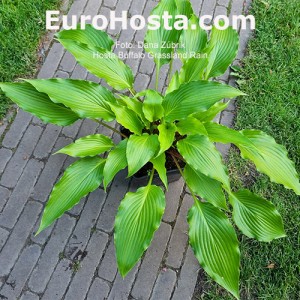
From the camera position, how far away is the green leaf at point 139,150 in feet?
7.32

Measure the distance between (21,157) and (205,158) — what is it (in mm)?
1546

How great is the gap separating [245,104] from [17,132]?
176cm

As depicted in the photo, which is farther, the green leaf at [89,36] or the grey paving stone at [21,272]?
the grey paving stone at [21,272]

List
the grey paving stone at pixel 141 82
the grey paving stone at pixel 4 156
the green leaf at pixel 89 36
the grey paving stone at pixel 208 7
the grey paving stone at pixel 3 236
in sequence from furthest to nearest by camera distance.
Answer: the grey paving stone at pixel 208 7 < the grey paving stone at pixel 141 82 < the grey paving stone at pixel 4 156 < the grey paving stone at pixel 3 236 < the green leaf at pixel 89 36

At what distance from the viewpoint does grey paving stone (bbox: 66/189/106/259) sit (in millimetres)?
2893

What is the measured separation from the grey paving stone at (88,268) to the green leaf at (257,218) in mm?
947

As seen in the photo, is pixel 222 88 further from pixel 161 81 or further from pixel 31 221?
pixel 31 221

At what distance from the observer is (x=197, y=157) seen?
2.26 metres

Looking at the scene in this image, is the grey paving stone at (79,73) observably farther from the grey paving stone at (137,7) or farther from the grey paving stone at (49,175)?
the grey paving stone at (137,7)

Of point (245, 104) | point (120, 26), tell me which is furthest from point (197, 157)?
point (120, 26)

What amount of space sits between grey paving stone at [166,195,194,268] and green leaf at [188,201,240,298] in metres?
0.53

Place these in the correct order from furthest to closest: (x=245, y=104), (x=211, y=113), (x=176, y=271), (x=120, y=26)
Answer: (x=120, y=26) < (x=245, y=104) < (x=176, y=271) < (x=211, y=113)

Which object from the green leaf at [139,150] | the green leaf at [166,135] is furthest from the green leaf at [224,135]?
the green leaf at [139,150]

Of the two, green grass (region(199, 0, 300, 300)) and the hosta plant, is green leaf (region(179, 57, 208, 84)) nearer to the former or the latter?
the hosta plant
